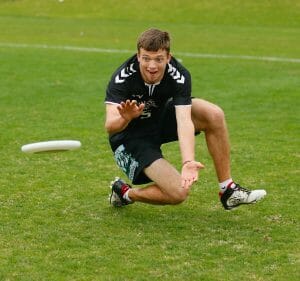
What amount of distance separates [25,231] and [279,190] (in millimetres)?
2565

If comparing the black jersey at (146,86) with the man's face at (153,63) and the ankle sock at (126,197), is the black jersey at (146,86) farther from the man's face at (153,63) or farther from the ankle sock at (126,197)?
the ankle sock at (126,197)

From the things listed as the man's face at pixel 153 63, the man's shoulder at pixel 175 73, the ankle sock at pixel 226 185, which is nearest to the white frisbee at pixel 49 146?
the man's face at pixel 153 63

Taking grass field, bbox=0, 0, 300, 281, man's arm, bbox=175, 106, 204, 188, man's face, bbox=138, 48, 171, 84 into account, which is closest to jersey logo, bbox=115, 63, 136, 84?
man's face, bbox=138, 48, 171, 84

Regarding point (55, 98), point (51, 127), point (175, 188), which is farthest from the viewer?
point (55, 98)

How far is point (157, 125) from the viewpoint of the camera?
6.91 m

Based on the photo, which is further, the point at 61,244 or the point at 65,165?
the point at 65,165

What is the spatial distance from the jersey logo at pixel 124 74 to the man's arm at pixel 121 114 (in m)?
→ 0.21

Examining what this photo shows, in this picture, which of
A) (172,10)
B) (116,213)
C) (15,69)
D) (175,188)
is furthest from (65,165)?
(172,10)

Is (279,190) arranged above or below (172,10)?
above

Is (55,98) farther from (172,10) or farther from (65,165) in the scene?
(172,10)

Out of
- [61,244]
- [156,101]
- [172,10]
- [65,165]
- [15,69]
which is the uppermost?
[156,101]

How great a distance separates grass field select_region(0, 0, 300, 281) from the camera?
556 centimetres

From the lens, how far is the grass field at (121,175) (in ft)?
18.2

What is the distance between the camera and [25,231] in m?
6.35
